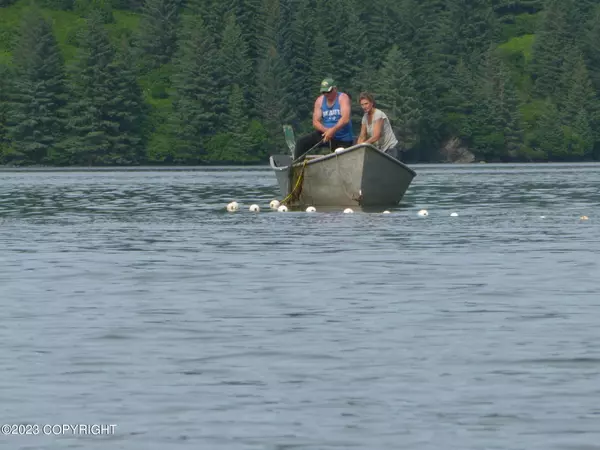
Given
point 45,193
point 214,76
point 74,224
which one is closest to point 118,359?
point 74,224

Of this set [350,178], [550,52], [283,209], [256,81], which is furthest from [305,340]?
[550,52]

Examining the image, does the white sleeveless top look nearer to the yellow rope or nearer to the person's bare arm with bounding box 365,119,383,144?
the person's bare arm with bounding box 365,119,383,144

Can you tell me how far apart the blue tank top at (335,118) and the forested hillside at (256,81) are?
349 ft

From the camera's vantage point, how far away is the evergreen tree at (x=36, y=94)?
146 meters

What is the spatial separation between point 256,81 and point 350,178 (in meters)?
133

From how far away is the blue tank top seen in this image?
39312 mm

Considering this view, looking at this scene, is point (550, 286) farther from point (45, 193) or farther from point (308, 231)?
point (45, 193)

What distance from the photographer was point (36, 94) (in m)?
151

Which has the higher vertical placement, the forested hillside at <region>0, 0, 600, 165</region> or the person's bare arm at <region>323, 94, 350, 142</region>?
the person's bare arm at <region>323, 94, 350, 142</region>

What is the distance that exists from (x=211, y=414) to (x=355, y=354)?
8.85 feet

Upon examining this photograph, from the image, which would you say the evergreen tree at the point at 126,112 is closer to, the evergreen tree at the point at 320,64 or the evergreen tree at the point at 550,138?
the evergreen tree at the point at 320,64

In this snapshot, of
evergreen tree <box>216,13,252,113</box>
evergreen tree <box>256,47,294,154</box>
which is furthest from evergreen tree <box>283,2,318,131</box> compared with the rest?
evergreen tree <box>216,13,252,113</box>

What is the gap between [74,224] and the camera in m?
33.8

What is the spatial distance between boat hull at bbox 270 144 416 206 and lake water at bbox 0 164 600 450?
27.7 ft
